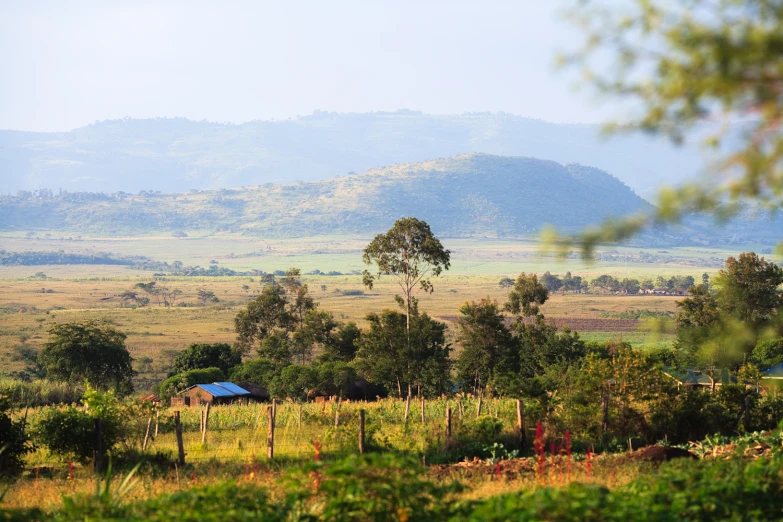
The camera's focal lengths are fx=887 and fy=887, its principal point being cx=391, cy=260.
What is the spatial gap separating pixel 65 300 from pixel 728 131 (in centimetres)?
14461

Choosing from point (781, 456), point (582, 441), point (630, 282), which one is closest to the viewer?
point (781, 456)

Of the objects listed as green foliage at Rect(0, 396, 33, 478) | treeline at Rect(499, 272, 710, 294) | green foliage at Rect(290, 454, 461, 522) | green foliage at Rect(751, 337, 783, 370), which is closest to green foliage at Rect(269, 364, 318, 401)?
green foliage at Rect(751, 337, 783, 370)

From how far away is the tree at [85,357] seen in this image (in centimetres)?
4703

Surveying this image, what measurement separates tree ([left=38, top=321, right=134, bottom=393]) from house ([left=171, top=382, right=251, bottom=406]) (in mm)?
6834

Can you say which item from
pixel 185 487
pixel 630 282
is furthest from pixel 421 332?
pixel 630 282

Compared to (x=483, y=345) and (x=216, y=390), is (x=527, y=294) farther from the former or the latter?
(x=216, y=390)

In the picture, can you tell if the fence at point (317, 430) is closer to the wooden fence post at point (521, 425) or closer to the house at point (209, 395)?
the wooden fence post at point (521, 425)

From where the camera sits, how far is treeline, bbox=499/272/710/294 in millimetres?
153750

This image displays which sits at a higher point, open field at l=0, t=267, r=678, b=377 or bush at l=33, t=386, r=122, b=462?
bush at l=33, t=386, r=122, b=462

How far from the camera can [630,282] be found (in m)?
163

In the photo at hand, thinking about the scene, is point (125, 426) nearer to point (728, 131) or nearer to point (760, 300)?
point (728, 131)

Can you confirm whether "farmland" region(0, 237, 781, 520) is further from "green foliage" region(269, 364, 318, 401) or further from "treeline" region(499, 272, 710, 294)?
"treeline" region(499, 272, 710, 294)

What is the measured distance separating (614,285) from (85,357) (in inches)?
5175

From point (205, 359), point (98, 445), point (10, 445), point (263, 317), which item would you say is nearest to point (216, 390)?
point (205, 359)
